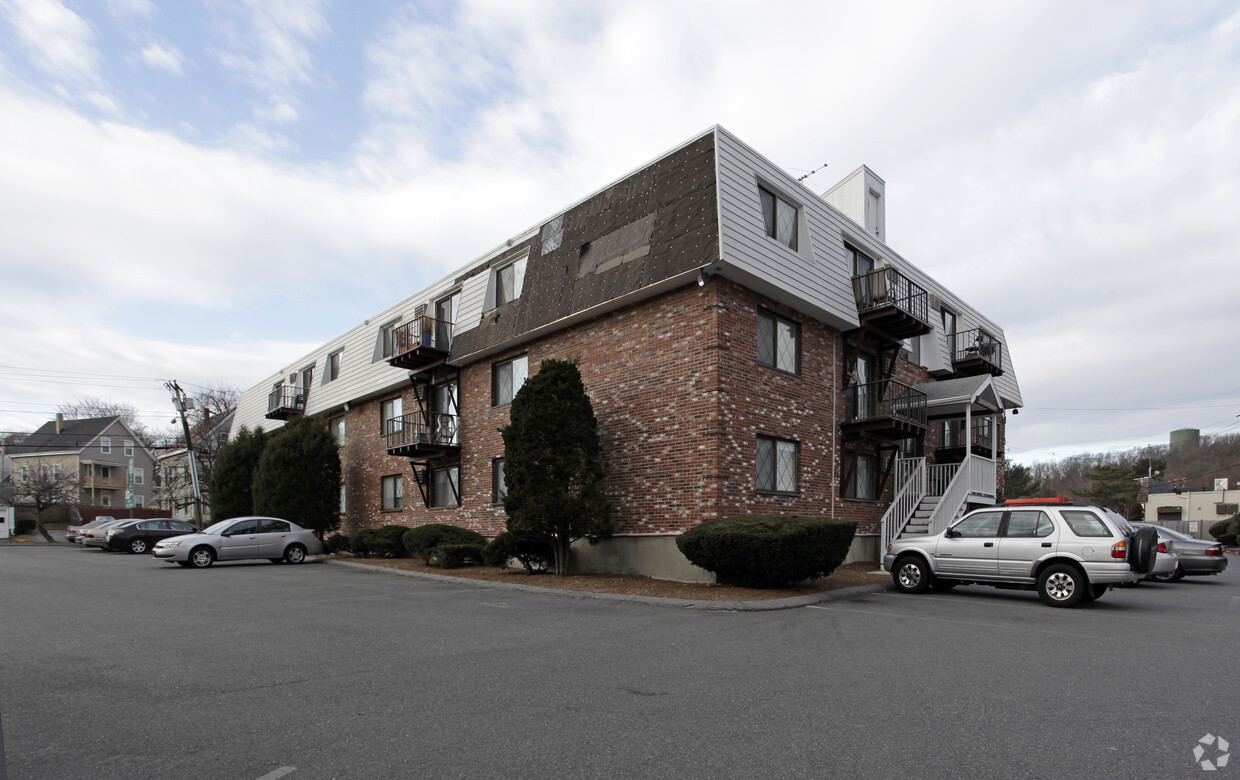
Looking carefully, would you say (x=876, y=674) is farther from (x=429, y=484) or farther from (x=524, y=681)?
(x=429, y=484)

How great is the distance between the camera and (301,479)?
84.1 feet

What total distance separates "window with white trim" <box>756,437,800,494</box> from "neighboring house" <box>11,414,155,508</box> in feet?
224

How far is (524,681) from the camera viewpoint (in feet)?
20.1

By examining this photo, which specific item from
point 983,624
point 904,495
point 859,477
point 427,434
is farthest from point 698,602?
point 427,434

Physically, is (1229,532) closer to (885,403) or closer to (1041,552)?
(885,403)

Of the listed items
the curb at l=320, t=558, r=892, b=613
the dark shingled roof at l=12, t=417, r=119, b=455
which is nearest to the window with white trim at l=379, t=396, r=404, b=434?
the curb at l=320, t=558, r=892, b=613

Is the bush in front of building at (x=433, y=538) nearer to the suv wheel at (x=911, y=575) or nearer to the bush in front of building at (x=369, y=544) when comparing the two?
the bush in front of building at (x=369, y=544)

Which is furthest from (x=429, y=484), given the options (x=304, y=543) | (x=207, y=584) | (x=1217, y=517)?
(x=1217, y=517)

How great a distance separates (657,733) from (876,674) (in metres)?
2.71

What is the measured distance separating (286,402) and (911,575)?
27.9 meters

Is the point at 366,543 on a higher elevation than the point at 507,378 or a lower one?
lower

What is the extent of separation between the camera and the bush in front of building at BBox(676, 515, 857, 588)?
479 inches

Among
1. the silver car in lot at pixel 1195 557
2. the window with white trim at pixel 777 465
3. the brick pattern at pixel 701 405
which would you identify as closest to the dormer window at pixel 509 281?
the brick pattern at pixel 701 405

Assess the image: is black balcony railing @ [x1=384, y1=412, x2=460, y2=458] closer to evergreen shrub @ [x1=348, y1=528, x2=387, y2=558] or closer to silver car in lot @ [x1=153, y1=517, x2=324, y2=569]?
evergreen shrub @ [x1=348, y1=528, x2=387, y2=558]
